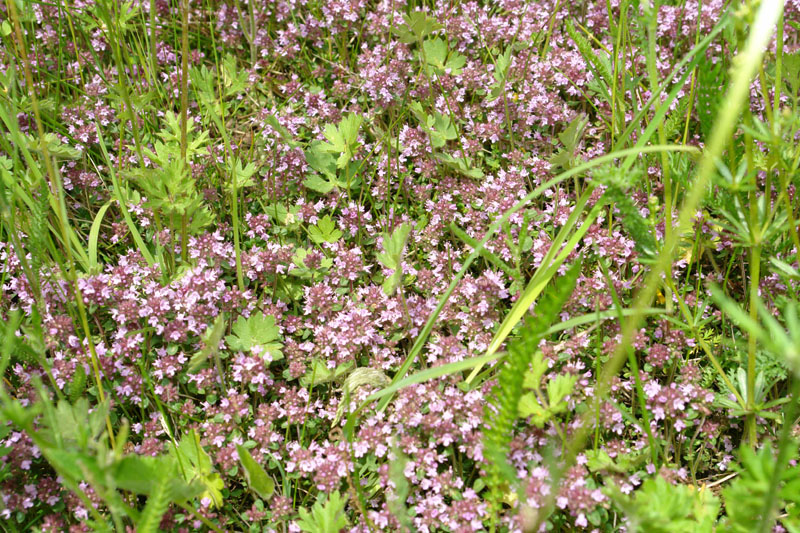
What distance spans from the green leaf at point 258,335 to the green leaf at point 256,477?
0.58m

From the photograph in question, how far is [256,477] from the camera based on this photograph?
266 cm

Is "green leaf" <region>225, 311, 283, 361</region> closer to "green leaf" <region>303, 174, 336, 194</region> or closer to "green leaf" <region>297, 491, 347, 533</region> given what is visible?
"green leaf" <region>297, 491, 347, 533</region>

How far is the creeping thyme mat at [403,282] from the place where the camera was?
7.97 ft

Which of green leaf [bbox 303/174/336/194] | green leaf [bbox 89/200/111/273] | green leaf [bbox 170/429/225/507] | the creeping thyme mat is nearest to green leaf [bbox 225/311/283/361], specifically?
the creeping thyme mat

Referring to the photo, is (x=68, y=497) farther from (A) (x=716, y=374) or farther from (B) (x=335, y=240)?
(A) (x=716, y=374)

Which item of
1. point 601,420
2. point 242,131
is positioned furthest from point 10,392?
point 601,420

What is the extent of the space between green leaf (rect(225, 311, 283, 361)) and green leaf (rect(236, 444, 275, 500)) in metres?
0.58

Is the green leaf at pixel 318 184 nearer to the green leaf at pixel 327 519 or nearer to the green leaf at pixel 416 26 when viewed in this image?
the green leaf at pixel 416 26

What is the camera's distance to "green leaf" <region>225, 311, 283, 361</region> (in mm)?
3115

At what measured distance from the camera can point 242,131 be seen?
444 cm

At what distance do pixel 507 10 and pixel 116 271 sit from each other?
3142 millimetres

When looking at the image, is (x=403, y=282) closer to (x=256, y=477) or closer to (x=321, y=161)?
(x=321, y=161)

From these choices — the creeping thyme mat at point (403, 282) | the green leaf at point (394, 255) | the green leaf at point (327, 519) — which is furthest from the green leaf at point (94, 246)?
the green leaf at point (327, 519)

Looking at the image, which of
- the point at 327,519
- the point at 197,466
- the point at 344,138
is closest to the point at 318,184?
the point at 344,138
